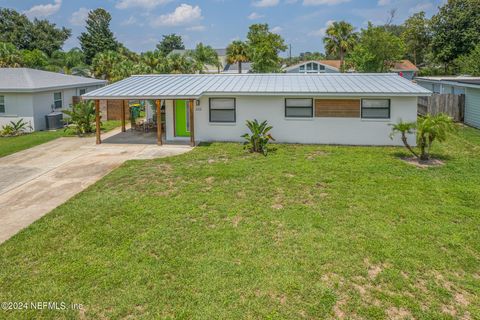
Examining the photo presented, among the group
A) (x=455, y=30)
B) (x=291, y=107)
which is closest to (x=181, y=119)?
(x=291, y=107)

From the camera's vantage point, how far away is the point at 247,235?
7645 millimetres

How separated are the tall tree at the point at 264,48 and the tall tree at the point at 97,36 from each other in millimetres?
30794

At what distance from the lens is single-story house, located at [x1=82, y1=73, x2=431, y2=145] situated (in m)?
15.7

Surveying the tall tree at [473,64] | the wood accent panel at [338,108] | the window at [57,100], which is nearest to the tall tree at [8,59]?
the window at [57,100]

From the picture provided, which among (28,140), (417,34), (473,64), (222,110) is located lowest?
(28,140)

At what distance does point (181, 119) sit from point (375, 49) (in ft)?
91.7

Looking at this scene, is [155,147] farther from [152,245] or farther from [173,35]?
[173,35]

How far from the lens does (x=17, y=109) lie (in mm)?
20953

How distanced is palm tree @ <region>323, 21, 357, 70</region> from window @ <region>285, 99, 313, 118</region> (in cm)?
3897

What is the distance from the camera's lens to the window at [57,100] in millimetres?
23000

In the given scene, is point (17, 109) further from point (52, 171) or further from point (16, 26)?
point (16, 26)

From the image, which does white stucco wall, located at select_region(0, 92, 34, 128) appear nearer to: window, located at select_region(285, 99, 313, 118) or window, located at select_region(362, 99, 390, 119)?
window, located at select_region(285, 99, 313, 118)

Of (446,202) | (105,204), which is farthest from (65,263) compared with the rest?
(446,202)

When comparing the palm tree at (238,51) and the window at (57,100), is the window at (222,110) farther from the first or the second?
the palm tree at (238,51)
